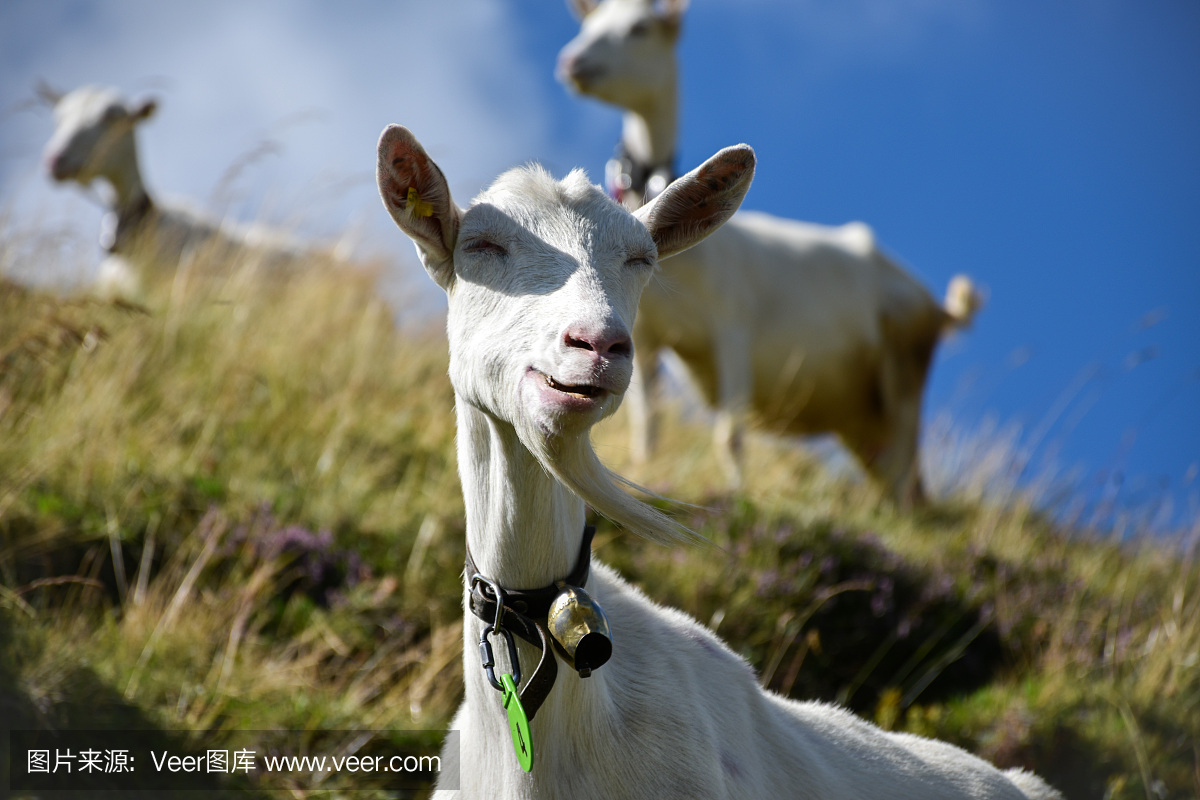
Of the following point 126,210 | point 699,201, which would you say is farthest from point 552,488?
point 126,210

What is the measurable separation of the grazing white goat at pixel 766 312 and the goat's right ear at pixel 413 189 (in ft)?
12.1

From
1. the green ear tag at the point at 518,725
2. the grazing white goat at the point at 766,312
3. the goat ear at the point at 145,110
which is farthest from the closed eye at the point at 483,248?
the goat ear at the point at 145,110

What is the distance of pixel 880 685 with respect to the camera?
4.67 meters

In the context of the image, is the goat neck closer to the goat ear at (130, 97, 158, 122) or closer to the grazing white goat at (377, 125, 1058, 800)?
the grazing white goat at (377, 125, 1058, 800)

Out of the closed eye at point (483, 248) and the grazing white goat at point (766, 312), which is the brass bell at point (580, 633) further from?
the grazing white goat at point (766, 312)

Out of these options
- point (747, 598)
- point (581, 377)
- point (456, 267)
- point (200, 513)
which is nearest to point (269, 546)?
point (200, 513)

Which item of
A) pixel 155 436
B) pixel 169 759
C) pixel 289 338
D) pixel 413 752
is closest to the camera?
pixel 169 759

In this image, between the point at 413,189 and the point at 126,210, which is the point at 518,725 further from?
the point at 126,210

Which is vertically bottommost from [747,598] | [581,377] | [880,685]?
[880,685]

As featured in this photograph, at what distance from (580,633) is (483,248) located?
0.80m

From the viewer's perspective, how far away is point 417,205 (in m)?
2.07

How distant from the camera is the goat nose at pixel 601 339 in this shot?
1726mm

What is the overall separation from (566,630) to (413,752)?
A: 2.05m

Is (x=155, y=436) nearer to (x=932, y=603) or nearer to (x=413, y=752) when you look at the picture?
(x=413, y=752)
